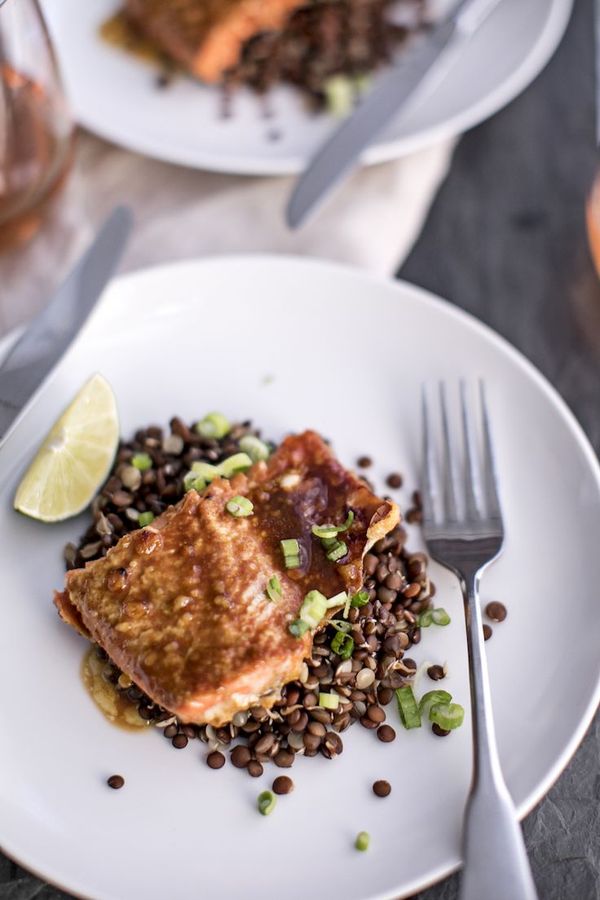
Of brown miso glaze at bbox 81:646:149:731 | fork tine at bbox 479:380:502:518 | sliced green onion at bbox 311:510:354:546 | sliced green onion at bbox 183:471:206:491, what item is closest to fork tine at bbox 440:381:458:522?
fork tine at bbox 479:380:502:518

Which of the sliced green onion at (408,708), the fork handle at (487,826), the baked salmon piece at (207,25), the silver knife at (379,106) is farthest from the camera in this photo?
the baked salmon piece at (207,25)

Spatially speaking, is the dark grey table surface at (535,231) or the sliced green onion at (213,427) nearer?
the sliced green onion at (213,427)

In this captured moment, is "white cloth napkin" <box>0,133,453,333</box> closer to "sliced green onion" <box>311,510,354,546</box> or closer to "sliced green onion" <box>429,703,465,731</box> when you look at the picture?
"sliced green onion" <box>311,510,354,546</box>

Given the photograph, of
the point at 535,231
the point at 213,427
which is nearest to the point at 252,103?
the point at 535,231

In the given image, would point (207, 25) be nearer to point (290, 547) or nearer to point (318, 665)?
point (290, 547)

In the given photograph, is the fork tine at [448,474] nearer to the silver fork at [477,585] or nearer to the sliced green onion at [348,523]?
the silver fork at [477,585]

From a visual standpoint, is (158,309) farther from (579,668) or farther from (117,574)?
(579,668)

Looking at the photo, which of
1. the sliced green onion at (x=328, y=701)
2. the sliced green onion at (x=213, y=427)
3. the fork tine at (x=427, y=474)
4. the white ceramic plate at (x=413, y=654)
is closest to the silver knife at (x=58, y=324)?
the white ceramic plate at (x=413, y=654)
